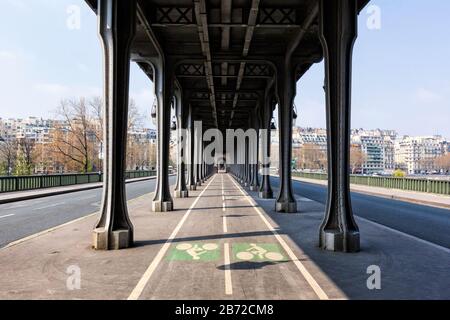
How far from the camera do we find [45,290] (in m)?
6.38

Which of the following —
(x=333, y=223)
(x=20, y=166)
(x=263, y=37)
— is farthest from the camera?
(x=20, y=166)

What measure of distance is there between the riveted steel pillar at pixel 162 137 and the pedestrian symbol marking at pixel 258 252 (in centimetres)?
874

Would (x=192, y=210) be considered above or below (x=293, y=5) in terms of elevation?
below

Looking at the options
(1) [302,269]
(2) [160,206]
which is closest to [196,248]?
(1) [302,269]

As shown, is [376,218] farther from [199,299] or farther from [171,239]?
[199,299]

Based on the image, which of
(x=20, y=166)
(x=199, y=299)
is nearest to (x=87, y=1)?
(x=199, y=299)

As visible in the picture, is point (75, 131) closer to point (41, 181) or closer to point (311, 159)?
point (41, 181)

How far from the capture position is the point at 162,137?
1881 cm

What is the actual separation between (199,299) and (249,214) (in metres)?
11.5

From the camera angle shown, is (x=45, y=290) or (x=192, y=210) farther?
(x=192, y=210)

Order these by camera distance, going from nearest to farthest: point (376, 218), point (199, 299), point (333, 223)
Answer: point (199, 299)
point (333, 223)
point (376, 218)

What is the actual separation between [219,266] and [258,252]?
174cm

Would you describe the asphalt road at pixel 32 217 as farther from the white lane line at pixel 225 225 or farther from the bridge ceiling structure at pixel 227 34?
the bridge ceiling structure at pixel 227 34

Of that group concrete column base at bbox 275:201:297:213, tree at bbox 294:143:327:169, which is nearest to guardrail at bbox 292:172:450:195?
concrete column base at bbox 275:201:297:213
